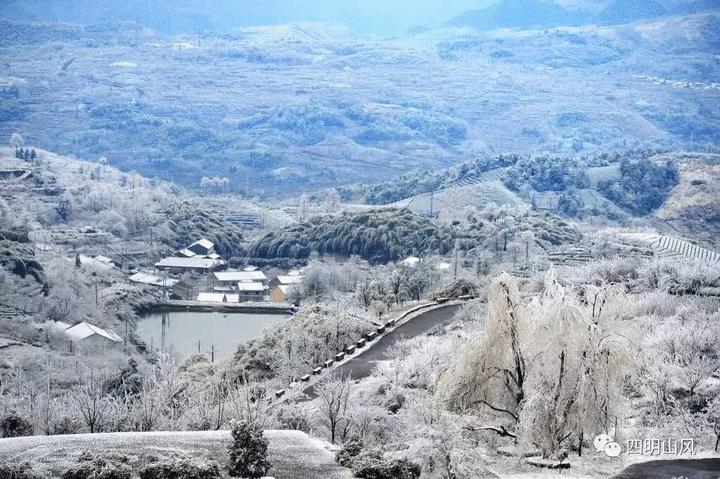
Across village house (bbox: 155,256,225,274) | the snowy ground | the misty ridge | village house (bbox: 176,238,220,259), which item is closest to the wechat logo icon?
the misty ridge

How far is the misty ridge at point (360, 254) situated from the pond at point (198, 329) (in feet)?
0.90

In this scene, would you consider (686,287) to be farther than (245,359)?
Yes

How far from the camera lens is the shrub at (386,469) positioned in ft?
56.0

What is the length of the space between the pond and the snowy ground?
2450 cm

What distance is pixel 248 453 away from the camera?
17.2m

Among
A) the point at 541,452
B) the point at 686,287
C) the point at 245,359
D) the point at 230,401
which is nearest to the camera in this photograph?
the point at 541,452

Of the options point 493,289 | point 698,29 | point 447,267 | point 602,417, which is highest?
point 698,29

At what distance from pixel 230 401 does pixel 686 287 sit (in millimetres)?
19071

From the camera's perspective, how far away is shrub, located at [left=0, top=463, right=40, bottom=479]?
1639cm

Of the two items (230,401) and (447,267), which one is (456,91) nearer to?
(447,267)

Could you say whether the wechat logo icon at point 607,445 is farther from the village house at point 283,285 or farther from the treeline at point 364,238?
the treeline at point 364,238

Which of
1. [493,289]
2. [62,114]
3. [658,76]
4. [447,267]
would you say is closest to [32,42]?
[62,114]

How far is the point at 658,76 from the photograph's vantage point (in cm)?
16438

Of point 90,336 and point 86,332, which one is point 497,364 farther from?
point 86,332
